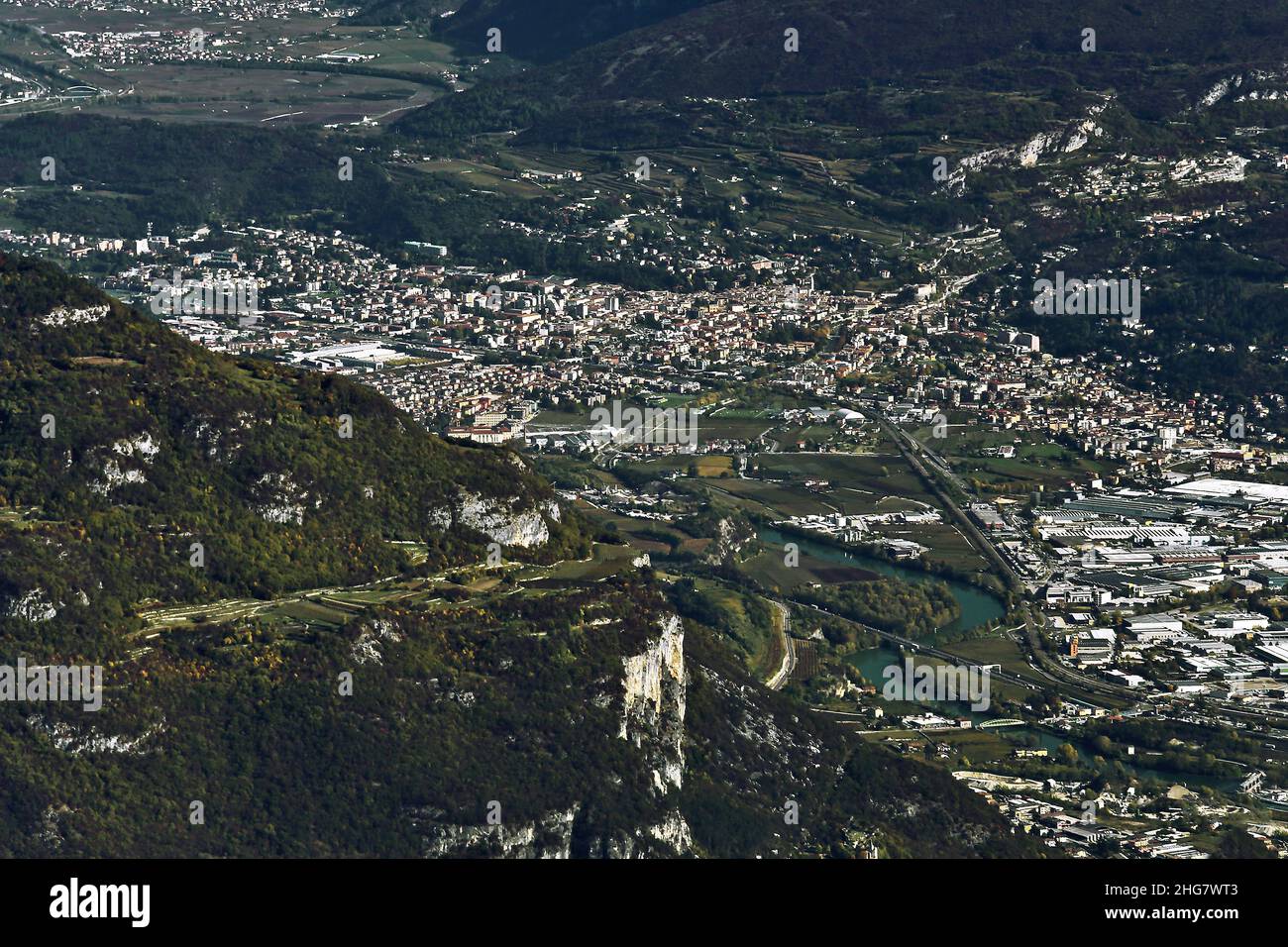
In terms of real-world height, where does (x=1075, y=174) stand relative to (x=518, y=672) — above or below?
above

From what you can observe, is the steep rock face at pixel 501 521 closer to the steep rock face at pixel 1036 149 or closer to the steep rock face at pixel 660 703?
the steep rock face at pixel 660 703

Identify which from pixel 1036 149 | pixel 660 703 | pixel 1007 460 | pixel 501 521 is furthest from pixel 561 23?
pixel 660 703

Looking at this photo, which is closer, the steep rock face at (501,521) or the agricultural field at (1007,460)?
the steep rock face at (501,521)

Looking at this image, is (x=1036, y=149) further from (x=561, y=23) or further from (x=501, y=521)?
(x=501, y=521)

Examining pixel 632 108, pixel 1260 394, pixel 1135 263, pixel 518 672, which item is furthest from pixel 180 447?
pixel 632 108

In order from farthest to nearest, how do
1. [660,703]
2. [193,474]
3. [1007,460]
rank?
[1007,460]
[193,474]
[660,703]

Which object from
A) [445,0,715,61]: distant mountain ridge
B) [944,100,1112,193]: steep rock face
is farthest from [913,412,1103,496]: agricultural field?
[445,0,715,61]: distant mountain ridge

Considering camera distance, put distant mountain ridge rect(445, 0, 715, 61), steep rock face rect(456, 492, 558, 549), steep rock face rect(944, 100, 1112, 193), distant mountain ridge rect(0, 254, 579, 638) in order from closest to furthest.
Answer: distant mountain ridge rect(0, 254, 579, 638) → steep rock face rect(456, 492, 558, 549) → steep rock face rect(944, 100, 1112, 193) → distant mountain ridge rect(445, 0, 715, 61)

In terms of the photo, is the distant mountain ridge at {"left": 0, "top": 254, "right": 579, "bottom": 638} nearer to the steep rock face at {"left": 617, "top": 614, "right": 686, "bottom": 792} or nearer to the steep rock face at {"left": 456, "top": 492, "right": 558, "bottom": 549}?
the steep rock face at {"left": 456, "top": 492, "right": 558, "bottom": 549}

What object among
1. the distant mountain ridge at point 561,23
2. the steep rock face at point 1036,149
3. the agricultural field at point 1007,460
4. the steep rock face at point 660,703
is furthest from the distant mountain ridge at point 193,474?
the distant mountain ridge at point 561,23

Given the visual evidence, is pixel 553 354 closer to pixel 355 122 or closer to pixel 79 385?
pixel 79 385

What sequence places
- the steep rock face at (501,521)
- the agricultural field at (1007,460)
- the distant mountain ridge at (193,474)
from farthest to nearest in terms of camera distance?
the agricultural field at (1007,460)
the steep rock face at (501,521)
the distant mountain ridge at (193,474)
